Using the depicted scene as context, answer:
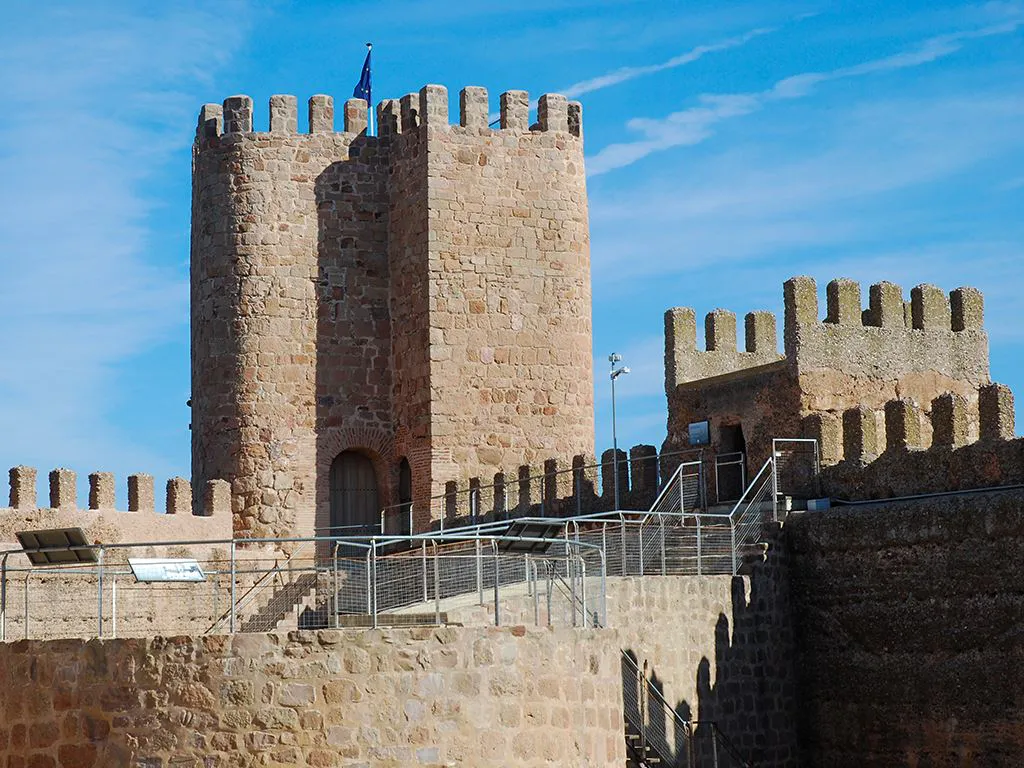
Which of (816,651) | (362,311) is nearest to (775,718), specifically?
(816,651)

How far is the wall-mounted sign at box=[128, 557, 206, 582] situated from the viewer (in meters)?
15.2

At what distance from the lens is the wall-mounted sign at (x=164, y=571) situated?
49.9 feet

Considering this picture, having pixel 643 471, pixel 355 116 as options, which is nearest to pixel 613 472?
pixel 643 471

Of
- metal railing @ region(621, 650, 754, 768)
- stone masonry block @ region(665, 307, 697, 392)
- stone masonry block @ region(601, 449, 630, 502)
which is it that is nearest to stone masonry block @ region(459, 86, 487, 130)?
stone masonry block @ region(665, 307, 697, 392)

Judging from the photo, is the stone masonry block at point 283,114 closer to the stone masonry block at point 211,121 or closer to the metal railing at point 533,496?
the stone masonry block at point 211,121

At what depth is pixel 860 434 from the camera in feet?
77.8

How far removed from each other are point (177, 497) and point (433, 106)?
24.4ft

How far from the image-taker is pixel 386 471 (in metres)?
30.9

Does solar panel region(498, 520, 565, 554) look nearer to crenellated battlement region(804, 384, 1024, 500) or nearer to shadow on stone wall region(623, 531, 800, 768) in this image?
shadow on stone wall region(623, 531, 800, 768)

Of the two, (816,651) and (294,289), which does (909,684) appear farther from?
(294,289)

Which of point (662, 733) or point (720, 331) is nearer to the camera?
point (662, 733)

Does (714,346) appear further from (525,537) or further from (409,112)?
(525,537)

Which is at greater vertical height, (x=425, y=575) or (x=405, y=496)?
(x=405, y=496)

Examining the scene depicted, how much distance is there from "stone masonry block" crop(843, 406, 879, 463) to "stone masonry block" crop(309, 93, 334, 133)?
11.2 metres
